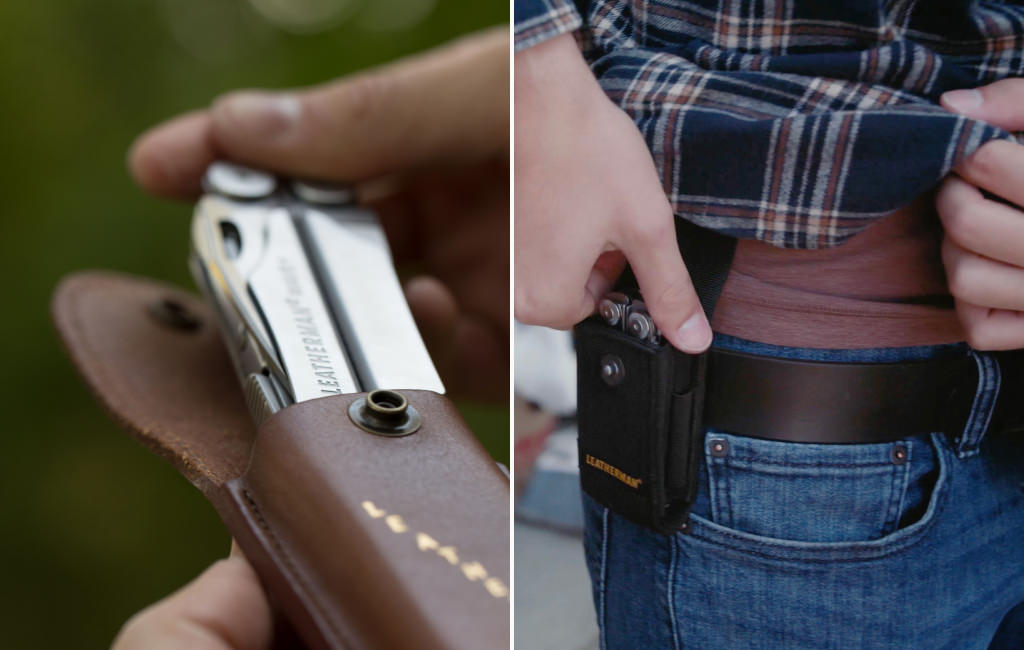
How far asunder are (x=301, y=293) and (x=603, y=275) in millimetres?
206

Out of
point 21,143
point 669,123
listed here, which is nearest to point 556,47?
point 669,123

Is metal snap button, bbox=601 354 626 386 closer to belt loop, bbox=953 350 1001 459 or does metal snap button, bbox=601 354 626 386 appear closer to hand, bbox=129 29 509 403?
belt loop, bbox=953 350 1001 459

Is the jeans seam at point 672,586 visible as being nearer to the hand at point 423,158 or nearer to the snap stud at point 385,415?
the snap stud at point 385,415

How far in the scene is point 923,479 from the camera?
1.13 feet

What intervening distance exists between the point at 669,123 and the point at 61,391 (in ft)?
3.72

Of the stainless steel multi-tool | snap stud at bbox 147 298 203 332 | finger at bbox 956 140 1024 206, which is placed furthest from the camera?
snap stud at bbox 147 298 203 332

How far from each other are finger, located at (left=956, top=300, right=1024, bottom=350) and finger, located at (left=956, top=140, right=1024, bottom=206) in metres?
0.04

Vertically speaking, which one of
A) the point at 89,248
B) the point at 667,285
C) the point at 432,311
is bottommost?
the point at 89,248

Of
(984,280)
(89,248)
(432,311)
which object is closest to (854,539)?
(984,280)

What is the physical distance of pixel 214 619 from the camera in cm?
40

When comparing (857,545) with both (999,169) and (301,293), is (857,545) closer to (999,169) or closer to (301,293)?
(999,169)

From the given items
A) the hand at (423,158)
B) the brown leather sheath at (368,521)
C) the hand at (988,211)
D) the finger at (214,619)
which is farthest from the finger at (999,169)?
the hand at (423,158)

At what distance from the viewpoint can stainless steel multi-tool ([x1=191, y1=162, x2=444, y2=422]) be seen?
0.44m

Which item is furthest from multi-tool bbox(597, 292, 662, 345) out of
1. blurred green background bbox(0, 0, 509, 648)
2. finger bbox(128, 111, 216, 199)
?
blurred green background bbox(0, 0, 509, 648)
